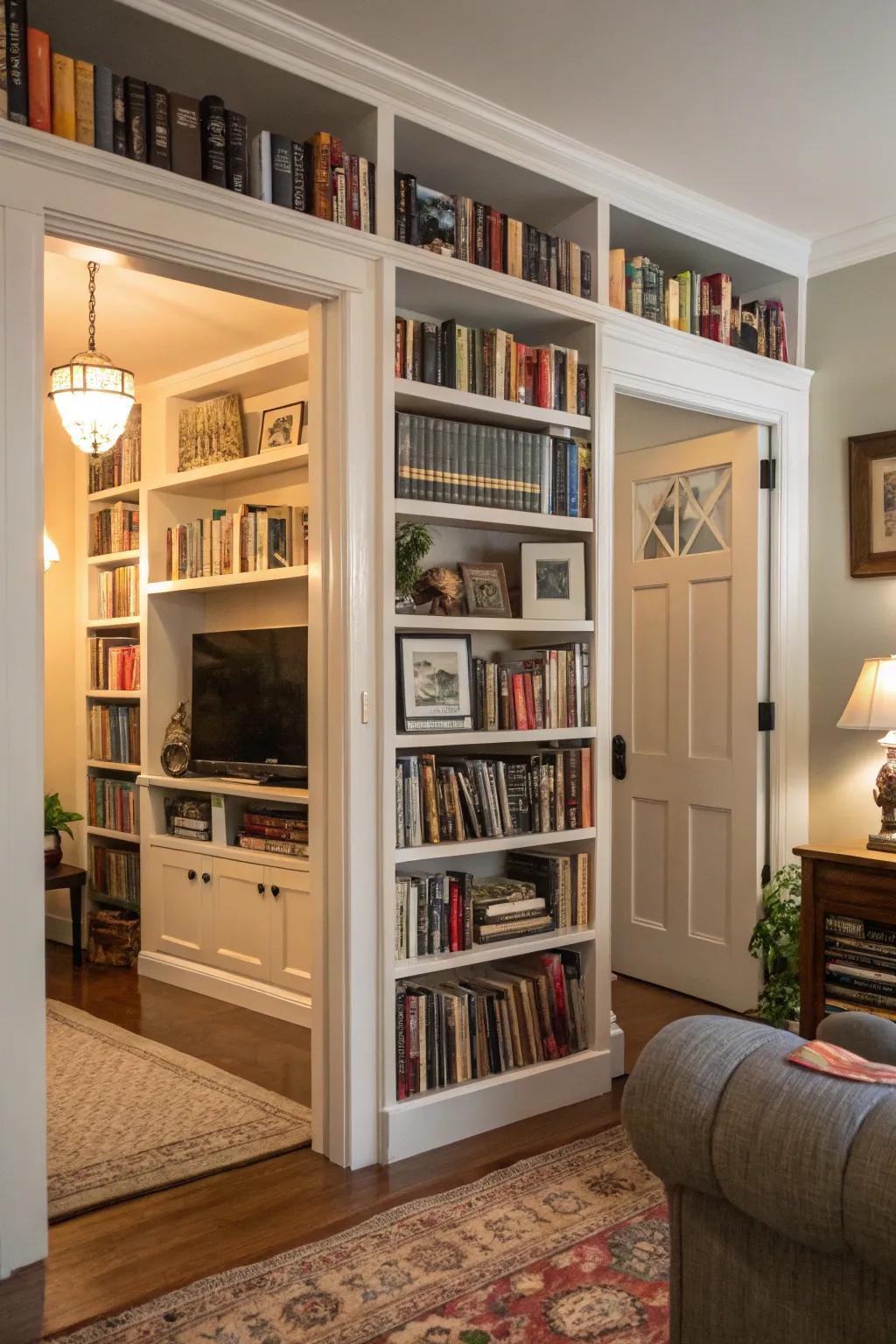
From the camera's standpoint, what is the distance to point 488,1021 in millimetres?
3207

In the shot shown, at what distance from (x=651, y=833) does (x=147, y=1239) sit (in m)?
2.58

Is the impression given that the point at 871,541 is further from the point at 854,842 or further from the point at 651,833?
the point at 651,833

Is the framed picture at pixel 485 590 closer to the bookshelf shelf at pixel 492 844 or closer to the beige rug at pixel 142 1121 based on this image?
the bookshelf shelf at pixel 492 844

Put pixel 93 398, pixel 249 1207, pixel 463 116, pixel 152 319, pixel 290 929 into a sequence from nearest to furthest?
pixel 249 1207, pixel 463 116, pixel 93 398, pixel 152 319, pixel 290 929

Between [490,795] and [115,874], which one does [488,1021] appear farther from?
[115,874]

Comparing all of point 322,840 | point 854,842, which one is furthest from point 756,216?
point 322,840

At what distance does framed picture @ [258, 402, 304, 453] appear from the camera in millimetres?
4461

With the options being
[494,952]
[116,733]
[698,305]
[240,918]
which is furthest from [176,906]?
[698,305]

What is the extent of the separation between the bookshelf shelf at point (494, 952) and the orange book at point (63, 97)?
2.18 metres

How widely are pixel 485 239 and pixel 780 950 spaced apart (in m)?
2.55

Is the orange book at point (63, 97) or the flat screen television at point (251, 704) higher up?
the orange book at point (63, 97)

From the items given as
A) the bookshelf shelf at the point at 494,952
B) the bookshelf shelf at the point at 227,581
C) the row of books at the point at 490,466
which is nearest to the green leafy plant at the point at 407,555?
the row of books at the point at 490,466

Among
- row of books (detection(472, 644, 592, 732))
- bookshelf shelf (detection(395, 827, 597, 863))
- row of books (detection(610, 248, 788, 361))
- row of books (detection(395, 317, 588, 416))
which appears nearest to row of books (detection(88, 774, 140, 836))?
bookshelf shelf (detection(395, 827, 597, 863))

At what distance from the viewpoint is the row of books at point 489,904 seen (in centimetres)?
308
